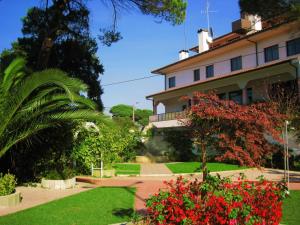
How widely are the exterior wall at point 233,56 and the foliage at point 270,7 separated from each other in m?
10.9

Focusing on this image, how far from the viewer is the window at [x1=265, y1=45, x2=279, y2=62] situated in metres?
28.2

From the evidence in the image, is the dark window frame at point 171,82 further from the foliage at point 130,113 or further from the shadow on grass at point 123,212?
the foliage at point 130,113

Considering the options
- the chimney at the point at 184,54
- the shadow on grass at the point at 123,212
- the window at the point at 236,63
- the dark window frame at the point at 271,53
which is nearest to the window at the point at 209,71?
the window at the point at 236,63

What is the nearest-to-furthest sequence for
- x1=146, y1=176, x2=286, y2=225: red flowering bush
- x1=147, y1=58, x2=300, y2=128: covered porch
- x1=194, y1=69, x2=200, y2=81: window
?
x1=146, y1=176, x2=286, y2=225: red flowering bush, x1=147, y1=58, x2=300, y2=128: covered porch, x1=194, y1=69, x2=200, y2=81: window

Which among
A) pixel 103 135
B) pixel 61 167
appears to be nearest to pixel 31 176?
pixel 61 167

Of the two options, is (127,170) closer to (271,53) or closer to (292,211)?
(271,53)

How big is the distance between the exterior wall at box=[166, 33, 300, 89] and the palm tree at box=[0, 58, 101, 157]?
16.7m

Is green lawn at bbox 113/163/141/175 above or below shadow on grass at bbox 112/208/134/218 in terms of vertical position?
above

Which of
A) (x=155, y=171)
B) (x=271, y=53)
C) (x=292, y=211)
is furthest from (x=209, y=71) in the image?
(x=292, y=211)

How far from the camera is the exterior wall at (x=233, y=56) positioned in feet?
90.7

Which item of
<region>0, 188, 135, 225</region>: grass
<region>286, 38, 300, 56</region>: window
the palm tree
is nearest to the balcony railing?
<region>286, 38, 300, 56</region>: window

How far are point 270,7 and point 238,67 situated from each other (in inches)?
700

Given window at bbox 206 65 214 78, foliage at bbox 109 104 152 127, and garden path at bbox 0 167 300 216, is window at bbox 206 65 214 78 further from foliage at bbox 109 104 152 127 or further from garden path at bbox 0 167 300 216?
foliage at bbox 109 104 152 127

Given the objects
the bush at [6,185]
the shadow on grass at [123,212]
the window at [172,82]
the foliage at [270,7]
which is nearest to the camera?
the shadow on grass at [123,212]
